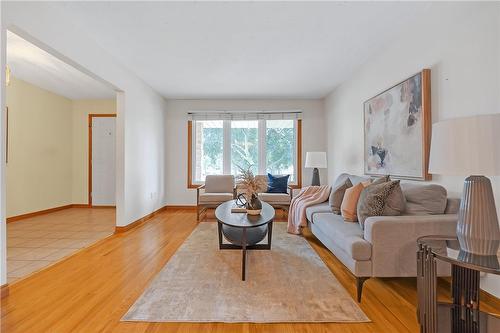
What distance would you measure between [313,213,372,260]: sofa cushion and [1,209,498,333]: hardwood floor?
0.35 m

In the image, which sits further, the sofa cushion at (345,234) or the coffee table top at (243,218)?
the coffee table top at (243,218)

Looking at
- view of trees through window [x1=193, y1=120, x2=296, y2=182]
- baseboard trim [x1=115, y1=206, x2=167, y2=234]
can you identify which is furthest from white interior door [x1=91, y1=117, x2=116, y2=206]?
view of trees through window [x1=193, y1=120, x2=296, y2=182]

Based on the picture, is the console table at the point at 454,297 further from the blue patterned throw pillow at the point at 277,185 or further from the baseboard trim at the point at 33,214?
the baseboard trim at the point at 33,214

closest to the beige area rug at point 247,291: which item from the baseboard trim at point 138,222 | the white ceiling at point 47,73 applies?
the baseboard trim at point 138,222

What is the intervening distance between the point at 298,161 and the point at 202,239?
3122 millimetres

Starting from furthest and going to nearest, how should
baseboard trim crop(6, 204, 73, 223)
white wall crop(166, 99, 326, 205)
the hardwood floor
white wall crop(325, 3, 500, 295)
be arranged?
1. white wall crop(166, 99, 326, 205)
2. baseboard trim crop(6, 204, 73, 223)
3. white wall crop(325, 3, 500, 295)
4. the hardwood floor

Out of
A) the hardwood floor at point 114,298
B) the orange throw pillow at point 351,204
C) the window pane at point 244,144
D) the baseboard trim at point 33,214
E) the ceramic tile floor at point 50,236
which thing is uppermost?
the window pane at point 244,144

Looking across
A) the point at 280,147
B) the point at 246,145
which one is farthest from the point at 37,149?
the point at 280,147

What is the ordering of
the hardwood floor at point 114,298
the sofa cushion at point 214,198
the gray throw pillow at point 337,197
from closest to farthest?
1. the hardwood floor at point 114,298
2. the gray throw pillow at point 337,197
3. the sofa cushion at point 214,198

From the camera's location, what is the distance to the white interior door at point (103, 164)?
5910 millimetres

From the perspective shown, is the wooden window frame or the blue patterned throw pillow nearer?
the blue patterned throw pillow

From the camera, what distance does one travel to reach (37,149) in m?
5.05

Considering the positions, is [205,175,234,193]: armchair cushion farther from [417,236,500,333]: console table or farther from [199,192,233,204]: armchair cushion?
[417,236,500,333]: console table

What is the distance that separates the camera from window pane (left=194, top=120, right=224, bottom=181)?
5934mm
